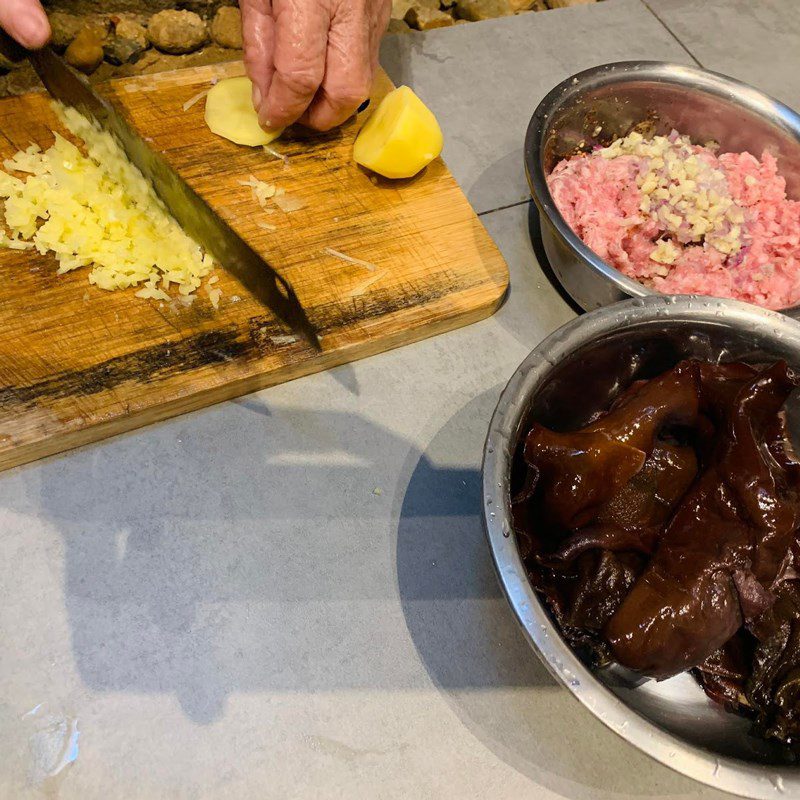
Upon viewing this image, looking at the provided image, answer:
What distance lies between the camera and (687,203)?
5.82ft

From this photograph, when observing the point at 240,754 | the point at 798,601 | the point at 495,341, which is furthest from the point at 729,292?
the point at 240,754

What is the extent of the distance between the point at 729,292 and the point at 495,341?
24.0 inches

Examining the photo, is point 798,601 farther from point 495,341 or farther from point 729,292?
point 495,341

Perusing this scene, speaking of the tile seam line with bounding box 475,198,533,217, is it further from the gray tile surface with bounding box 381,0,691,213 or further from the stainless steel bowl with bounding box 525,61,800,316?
the stainless steel bowl with bounding box 525,61,800,316

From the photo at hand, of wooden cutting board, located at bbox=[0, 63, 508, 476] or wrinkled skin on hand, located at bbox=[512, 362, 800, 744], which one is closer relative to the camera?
wrinkled skin on hand, located at bbox=[512, 362, 800, 744]

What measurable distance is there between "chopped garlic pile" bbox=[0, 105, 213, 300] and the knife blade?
4 centimetres

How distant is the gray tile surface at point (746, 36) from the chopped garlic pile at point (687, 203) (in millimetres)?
1045

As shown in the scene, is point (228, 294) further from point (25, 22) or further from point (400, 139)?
point (25, 22)

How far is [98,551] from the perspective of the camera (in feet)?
4.83

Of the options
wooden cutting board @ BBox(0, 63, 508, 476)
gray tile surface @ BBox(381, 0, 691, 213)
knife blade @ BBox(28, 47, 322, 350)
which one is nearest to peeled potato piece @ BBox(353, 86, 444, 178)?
wooden cutting board @ BBox(0, 63, 508, 476)

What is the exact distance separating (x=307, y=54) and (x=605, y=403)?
43.0 inches

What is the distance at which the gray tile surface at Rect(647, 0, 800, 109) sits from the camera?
8.54 feet

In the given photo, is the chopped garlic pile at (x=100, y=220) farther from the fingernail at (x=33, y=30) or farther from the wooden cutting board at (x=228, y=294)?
the fingernail at (x=33, y=30)

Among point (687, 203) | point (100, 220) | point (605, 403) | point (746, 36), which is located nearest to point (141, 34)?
point (100, 220)
